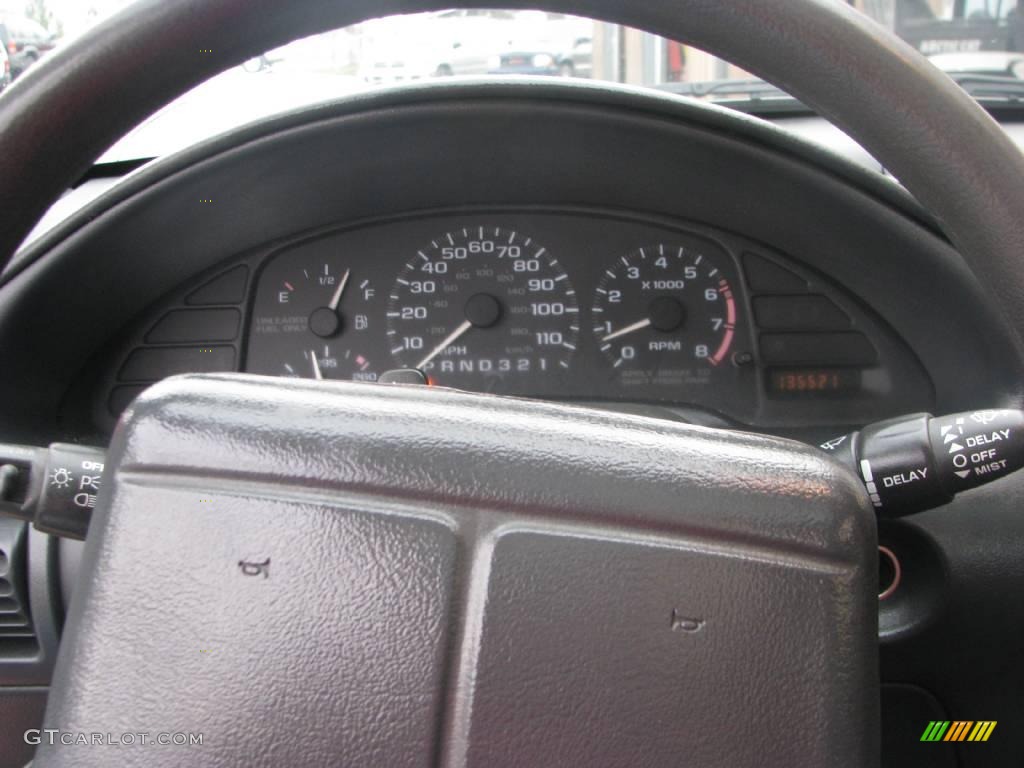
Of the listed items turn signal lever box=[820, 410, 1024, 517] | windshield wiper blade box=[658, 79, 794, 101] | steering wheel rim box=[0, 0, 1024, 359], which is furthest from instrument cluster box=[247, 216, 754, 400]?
steering wheel rim box=[0, 0, 1024, 359]

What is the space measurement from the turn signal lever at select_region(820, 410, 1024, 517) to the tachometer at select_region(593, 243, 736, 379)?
103cm

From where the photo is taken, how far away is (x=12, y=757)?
72.4 inches

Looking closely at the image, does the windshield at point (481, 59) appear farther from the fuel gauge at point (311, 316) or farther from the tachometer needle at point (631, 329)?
the tachometer needle at point (631, 329)

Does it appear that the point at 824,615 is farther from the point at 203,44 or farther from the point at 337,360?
the point at 337,360

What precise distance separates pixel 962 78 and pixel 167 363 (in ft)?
6.34

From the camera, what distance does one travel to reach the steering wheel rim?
916mm

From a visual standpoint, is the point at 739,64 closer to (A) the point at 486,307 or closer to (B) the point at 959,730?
(B) the point at 959,730

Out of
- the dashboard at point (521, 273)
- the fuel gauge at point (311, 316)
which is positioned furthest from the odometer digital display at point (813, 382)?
the fuel gauge at point (311, 316)

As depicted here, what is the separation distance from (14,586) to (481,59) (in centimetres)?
177

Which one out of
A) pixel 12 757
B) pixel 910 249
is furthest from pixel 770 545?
pixel 12 757

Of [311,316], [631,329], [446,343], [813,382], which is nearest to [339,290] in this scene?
[311,316]

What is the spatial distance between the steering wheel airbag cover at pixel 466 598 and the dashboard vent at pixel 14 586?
899 mm

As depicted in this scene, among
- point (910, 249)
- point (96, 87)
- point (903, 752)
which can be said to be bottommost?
point (903, 752)

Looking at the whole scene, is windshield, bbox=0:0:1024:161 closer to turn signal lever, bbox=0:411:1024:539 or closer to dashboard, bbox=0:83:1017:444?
dashboard, bbox=0:83:1017:444
